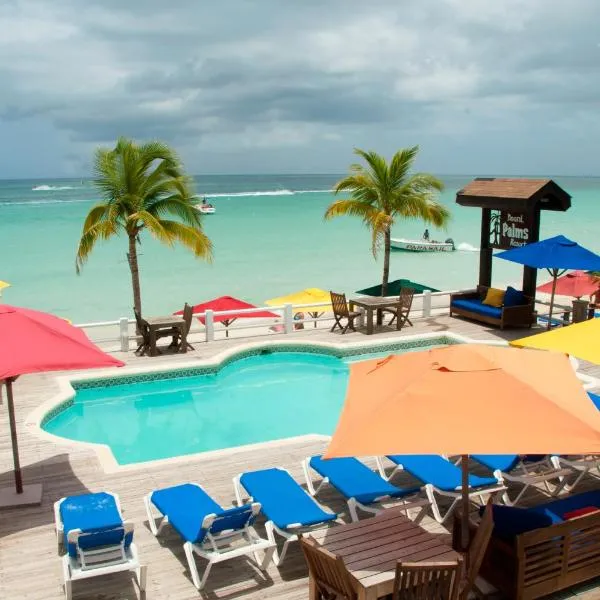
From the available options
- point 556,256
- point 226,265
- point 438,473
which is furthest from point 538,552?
point 226,265

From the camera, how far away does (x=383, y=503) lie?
7.00 meters

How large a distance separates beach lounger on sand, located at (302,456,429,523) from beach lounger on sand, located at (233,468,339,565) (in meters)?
0.31

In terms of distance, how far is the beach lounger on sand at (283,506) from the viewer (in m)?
5.82

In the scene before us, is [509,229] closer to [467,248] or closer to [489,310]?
[489,310]

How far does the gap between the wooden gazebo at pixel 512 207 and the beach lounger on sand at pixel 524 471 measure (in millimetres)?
8510

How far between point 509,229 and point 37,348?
478 inches

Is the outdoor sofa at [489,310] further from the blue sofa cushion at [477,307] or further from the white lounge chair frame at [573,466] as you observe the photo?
the white lounge chair frame at [573,466]

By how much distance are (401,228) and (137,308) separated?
57.3m

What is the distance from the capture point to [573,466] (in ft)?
24.0

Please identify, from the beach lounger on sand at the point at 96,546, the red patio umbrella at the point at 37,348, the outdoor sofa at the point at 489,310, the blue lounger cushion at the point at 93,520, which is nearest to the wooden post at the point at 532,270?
the outdoor sofa at the point at 489,310

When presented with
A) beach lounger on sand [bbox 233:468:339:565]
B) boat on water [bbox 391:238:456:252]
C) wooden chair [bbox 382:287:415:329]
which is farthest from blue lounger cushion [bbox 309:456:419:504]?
boat on water [bbox 391:238:456:252]

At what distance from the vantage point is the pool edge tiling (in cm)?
881

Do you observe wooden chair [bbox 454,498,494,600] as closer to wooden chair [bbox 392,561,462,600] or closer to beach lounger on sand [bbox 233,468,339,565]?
wooden chair [bbox 392,561,462,600]

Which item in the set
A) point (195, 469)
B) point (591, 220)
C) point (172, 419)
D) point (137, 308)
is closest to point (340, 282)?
point (137, 308)
